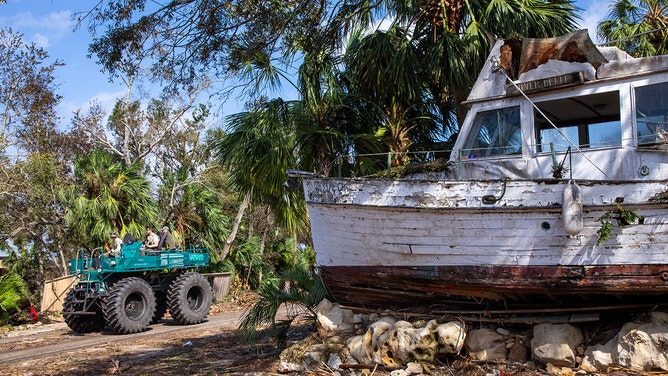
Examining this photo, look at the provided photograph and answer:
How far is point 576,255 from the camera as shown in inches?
270

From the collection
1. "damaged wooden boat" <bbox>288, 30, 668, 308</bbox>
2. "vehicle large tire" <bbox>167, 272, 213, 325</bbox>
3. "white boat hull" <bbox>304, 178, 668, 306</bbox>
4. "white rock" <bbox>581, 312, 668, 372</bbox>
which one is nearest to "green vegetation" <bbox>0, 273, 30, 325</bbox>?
"vehicle large tire" <bbox>167, 272, 213, 325</bbox>

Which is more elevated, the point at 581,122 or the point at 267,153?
the point at 267,153

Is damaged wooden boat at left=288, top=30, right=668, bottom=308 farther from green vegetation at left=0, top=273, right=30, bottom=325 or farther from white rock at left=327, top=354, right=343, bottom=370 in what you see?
green vegetation at left=0, top=273, right=30, bottom=325

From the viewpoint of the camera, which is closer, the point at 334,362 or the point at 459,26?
the point at 334,362

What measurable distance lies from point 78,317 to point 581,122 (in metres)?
11.0

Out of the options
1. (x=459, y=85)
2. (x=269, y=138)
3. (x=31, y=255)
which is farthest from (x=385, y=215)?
(x=31, y=255)

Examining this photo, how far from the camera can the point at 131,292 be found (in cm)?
1409

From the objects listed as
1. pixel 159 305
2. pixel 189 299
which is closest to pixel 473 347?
pixel 189 299


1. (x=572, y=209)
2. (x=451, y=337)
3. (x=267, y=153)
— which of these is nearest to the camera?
(x=572, y=209)

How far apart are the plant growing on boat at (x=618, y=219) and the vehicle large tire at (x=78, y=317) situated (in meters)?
11.0

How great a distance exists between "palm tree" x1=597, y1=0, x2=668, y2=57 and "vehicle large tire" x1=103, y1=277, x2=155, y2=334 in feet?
37.5

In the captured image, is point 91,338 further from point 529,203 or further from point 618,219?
point 618,219

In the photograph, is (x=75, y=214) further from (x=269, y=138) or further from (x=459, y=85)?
(x=459, y=85)

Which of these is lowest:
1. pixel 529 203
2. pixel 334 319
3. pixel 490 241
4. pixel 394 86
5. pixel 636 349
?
pixel 636 349
